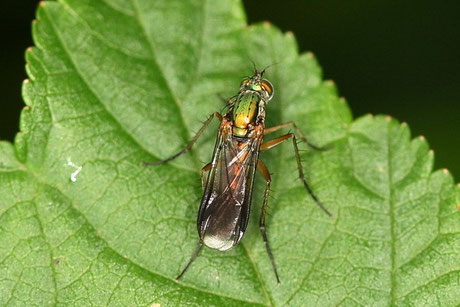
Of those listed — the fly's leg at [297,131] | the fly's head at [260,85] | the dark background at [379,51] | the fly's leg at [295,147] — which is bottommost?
the fly's leg at [295,147]

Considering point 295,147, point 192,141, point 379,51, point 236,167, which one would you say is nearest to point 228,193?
point 236,167

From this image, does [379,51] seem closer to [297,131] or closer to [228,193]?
[297,131]

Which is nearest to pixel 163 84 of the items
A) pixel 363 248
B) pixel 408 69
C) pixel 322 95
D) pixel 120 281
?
pixel 322 95

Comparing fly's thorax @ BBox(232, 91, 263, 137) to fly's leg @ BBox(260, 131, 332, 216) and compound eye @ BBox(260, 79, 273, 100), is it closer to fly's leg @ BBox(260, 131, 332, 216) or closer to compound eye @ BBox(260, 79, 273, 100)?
compound eye @ BBox(260, 79, 273, 100)

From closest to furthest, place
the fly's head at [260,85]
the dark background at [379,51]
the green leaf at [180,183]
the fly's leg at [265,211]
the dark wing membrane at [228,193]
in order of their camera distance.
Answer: the green leaf at [180,183] < the dark wing membrane at [228,193] < the fly's leg at [265,211] < the fly's head at [260,85] < the dark background at [379,51]

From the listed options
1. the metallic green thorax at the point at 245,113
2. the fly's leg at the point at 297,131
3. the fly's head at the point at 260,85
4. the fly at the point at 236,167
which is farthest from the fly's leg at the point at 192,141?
the fly's leg at the point at 297,131

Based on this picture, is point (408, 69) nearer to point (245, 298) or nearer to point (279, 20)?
point (279, 20)

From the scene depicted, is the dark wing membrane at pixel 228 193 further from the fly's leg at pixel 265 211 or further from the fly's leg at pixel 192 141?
the fly's leg at pixel 192 141
